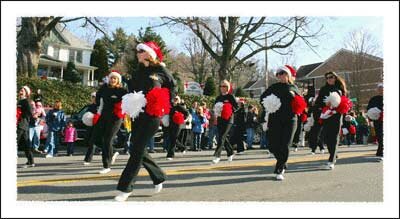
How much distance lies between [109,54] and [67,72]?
14.6 meters

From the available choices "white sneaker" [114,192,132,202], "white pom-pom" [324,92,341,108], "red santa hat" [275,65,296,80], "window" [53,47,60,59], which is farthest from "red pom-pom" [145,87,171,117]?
"window" [53,47,60,59]

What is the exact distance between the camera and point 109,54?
57406 mm

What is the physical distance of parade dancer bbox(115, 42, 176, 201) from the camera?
5.93m

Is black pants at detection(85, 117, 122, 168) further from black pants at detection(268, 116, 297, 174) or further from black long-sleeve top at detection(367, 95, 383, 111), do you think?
black long-sleeve top at detection(367, 95, 383, 111)

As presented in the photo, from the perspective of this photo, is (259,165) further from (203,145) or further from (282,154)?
(203,145)

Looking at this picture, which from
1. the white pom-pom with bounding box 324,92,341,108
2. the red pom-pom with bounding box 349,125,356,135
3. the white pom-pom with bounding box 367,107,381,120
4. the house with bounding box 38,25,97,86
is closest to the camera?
the white pom-pom with bounding box 324,92,341,108

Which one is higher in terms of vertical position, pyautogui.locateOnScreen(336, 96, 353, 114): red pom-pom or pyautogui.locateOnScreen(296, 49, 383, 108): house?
pyautogui.locateOnScreen(296, 49, 383, 108): house

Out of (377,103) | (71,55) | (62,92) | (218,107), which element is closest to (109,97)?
(218,107)

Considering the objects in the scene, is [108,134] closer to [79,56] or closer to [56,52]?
[56,52]

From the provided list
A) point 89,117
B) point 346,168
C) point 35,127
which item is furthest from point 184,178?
point 35,127

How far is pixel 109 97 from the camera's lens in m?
8.88

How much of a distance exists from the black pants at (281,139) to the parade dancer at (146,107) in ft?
8.28

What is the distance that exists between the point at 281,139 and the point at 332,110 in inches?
77.7

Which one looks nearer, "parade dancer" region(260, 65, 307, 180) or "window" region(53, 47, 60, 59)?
"parade dancer" region(260, 65, 307, 180)
